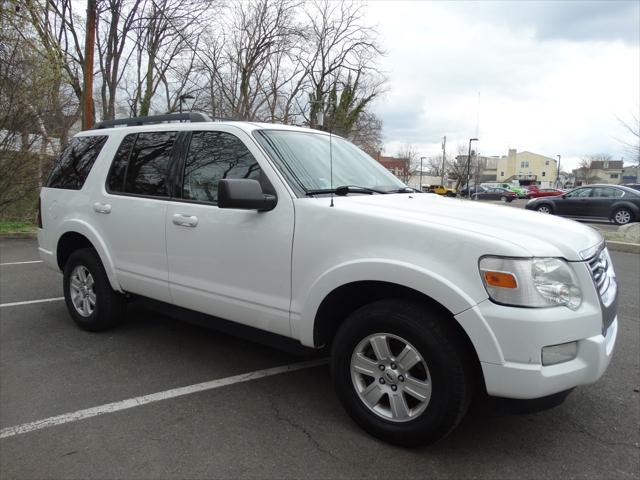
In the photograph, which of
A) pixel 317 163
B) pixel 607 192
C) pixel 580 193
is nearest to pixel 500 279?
pixel 317 163

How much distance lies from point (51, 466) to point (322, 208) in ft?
6.52

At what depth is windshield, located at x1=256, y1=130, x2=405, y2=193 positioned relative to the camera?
3.14 meters

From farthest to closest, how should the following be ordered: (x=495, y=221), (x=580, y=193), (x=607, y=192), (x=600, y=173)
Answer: (x=600, y=173) → (x=580, y=193) → (x=607, y=192) → (x=495, y=221)

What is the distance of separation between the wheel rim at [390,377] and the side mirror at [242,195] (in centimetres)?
103

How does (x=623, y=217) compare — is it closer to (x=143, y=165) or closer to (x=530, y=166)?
(x=143, y=165)

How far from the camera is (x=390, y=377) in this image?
8.53ft

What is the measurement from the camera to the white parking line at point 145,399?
2.85 meters

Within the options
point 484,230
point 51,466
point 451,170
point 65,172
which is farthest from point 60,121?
point 451,170

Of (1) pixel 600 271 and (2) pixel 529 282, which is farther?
(1) pixel 600 271

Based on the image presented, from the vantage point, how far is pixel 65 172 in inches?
185

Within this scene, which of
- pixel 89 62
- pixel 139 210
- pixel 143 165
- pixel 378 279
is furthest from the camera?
pixel 89 62

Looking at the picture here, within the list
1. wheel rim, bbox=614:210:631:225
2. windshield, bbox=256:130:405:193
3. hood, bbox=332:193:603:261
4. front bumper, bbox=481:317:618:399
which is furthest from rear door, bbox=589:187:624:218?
front bumper, bbox=481:317:618:399

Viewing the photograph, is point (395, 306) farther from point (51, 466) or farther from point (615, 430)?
point (51, 466)

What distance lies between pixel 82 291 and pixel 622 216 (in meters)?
18.1
